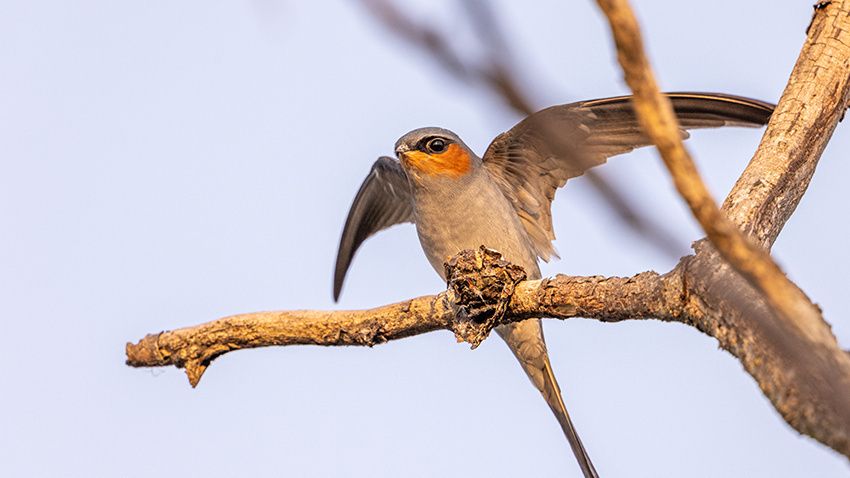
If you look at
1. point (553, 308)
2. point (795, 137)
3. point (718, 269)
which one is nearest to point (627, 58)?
point (718, 269)

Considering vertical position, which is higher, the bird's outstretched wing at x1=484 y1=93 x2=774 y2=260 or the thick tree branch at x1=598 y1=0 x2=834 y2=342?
the bird's outstretched wing at x1=484 y1=93 x2=774 y2=260

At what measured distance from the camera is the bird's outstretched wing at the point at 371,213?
896cm

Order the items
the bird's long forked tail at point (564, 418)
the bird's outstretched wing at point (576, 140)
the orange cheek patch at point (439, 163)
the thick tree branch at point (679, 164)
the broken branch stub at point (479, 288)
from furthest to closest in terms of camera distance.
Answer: the orange cheek patch at point (439, 163), the bird's long forked tail at point (564, 418), the bird's outstretched wing at point (576, 140), the broken branch stub at point (479, 288), the thick tree branch at point (679, 164)

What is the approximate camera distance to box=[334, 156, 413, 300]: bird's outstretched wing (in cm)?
896

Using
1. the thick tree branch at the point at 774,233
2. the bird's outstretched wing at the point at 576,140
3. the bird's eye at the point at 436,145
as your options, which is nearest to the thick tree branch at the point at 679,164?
the thick tree branch at the point at 774,233

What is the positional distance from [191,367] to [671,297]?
3.36 meters

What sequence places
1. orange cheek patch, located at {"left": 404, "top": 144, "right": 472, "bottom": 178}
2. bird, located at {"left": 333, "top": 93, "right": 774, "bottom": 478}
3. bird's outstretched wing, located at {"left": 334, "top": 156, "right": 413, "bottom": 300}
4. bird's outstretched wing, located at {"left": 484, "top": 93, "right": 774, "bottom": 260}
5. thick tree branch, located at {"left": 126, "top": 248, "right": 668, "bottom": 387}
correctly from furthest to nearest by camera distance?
bird's outstretched wing, located at {"left": 334, "top": 156, "right": 413, "bottom": 300} < orange cheek patch, located at {"left": 404, "top": 144, "right": 472, "bottom": 178} < bird, located at {"left": 333, "top": 93, "right": 774, "bottom": 478} < bird's outstretched wing, located at {"left": 484, "top": 93, "right": 774, "bottom": 260} < thick tree branch, located at {"left": 126, "top": 248, "right": 668, "bottom": 387}

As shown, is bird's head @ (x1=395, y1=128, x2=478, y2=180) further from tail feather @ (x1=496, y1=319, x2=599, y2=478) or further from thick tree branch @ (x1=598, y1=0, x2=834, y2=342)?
thick tree branch @ (x1=598, y1=0, x2=834, y2=342)

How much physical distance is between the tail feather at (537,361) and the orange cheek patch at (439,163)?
127 cm

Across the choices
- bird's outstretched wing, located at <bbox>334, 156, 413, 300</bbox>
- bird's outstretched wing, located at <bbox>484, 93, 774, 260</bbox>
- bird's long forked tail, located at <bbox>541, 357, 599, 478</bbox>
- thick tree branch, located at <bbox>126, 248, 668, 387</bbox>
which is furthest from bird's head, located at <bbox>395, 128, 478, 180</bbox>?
thick tree branch, located at <bbox>126, 248, 668, 387</bbox>

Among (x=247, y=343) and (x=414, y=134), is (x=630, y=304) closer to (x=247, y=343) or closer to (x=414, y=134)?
(x=247, y=343)

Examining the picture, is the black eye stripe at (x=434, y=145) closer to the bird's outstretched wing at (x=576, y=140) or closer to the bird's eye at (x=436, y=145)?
the bird's eye at (x=436, y=145)

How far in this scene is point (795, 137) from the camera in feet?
16.6

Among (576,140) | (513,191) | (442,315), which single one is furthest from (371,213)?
(442,315)
